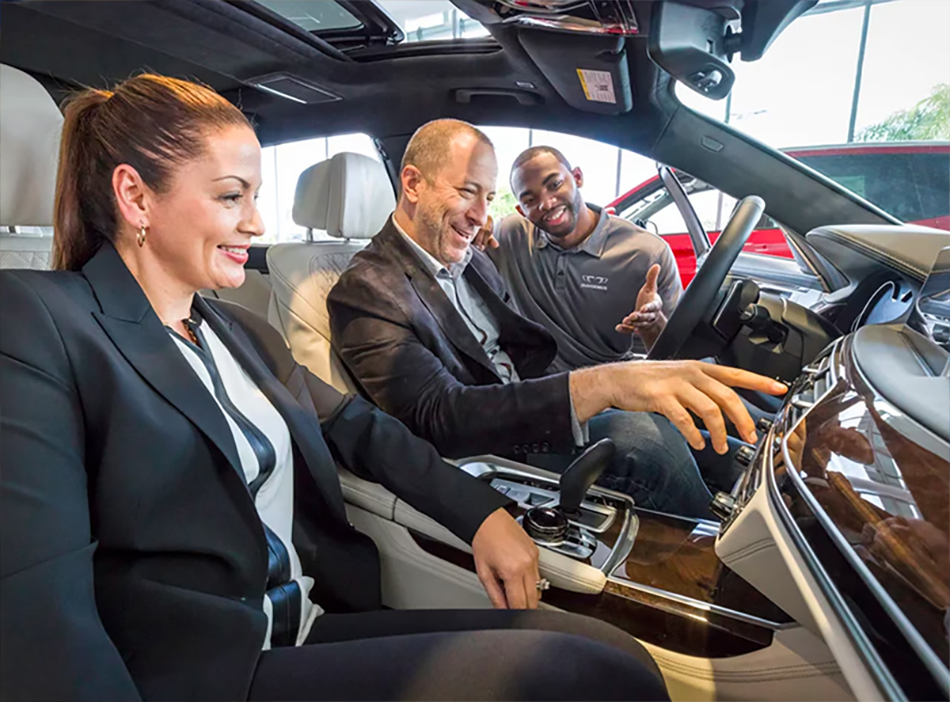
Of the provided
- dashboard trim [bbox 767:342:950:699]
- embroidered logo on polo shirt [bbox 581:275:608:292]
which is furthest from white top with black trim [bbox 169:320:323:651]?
embroidered logo on polo shirt [bbox 581:275:608:292]

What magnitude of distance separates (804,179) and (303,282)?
137 cm

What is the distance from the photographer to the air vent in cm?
189

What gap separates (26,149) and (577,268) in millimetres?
1501

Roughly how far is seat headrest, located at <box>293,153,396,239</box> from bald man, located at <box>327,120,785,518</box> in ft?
0.71

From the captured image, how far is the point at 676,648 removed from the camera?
79cm

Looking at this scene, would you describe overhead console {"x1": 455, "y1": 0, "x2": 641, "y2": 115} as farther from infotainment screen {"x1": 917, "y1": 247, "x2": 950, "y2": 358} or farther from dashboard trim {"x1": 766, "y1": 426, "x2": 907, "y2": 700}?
dashboard trim {"x1": 766, "y1": 426, "x2": 907, "y2": 700}

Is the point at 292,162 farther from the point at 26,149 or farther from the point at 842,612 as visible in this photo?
the point at 842,612

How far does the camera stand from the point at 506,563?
2.86 ft

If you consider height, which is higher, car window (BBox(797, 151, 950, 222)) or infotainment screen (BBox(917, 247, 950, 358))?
car window (BBox(797, 151, 950, 222))

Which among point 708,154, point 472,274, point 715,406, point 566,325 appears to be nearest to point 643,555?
point 715,406

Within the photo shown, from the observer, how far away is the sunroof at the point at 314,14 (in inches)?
61.3

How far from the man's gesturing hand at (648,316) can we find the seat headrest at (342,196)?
31.3 inches

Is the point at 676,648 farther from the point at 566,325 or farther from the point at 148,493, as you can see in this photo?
A: the point at 566,325

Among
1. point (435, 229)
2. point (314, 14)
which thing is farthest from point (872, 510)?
point (314, 14)
